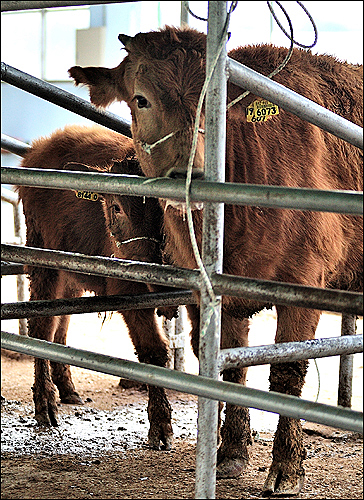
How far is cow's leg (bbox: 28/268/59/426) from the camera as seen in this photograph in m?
4.39

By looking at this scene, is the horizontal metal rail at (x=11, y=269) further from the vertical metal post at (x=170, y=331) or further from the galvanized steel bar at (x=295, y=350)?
the galvanized steel bar at (x=295, y=350)

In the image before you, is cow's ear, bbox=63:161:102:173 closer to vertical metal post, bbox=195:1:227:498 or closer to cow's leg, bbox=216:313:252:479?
cow's leg, bbox=216:313:252:479

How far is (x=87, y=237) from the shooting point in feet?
15.1

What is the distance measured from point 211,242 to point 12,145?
347 cm

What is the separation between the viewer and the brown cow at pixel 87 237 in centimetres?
390

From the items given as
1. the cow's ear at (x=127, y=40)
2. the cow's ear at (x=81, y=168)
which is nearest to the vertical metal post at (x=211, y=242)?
the cow's ear at (x=127, y=40)

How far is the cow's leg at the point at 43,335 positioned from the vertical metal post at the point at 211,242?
2.79 metres

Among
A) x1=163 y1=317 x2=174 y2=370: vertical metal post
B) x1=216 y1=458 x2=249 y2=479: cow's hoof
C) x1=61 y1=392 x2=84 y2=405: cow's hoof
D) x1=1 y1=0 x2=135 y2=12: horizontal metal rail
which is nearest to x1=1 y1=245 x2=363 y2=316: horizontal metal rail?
x1=1 y1=0 x2=135 y2=12: horizontal metal rail

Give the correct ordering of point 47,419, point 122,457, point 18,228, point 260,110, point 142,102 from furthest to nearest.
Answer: point 18,228 → point 47,419 → point 122,457 → point 142,102 → point 260,110

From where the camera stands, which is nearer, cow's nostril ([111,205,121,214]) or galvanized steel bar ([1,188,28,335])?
cow's nostril ([111,205,121,214])

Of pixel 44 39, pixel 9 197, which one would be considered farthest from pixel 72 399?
pixel 44 39

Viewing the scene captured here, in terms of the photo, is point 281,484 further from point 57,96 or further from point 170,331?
point 170,331

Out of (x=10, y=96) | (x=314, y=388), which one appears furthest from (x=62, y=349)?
(x=10, y=96)

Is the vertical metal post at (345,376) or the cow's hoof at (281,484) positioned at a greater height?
the vertical metal post at (345,376)
